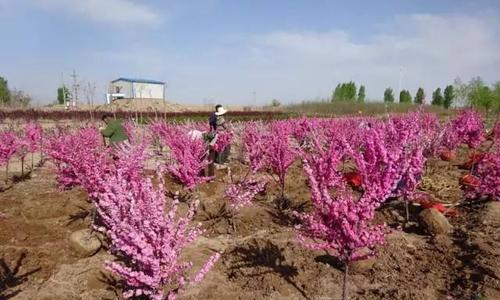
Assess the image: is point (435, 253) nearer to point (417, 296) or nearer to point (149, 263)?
point (417, 296)

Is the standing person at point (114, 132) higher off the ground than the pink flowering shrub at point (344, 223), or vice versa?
the standing person at point (114, 132)

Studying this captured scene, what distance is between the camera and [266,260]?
4.78 metres

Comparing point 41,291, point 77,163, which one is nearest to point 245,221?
point 77,163

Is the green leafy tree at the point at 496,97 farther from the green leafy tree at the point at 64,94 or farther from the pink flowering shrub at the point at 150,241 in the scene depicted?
the pink flowering shrub at the point at 150,241

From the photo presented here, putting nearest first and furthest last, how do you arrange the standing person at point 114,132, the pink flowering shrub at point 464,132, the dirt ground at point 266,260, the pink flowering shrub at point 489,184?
1. the dirt ground at point 266,260
2. the pink flowering shrub at point 489,184
3. the standing person at point 114,132
4. the pink flowering shrub at point 464,132

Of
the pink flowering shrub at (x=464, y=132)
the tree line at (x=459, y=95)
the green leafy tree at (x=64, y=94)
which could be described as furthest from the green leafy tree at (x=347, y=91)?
the pink flowering shrub at (x=464, y=132)

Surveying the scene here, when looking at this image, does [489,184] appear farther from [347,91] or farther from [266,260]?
[347,91]

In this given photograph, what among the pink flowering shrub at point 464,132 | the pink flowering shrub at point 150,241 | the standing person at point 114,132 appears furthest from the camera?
the pink flowering shrub at point 464,132

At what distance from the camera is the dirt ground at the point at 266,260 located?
163 inches

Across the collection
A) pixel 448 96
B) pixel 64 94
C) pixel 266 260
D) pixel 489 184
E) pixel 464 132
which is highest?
pixel 448 96

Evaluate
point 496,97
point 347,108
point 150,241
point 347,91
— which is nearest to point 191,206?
point 150,241

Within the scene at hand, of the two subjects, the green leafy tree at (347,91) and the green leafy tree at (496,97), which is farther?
the green leafy tree at (347,91)

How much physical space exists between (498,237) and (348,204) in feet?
10.5

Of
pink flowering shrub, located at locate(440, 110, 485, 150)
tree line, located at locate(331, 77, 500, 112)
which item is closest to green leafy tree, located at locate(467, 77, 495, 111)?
tree line, located at locate(331, 77, 500, 112)
